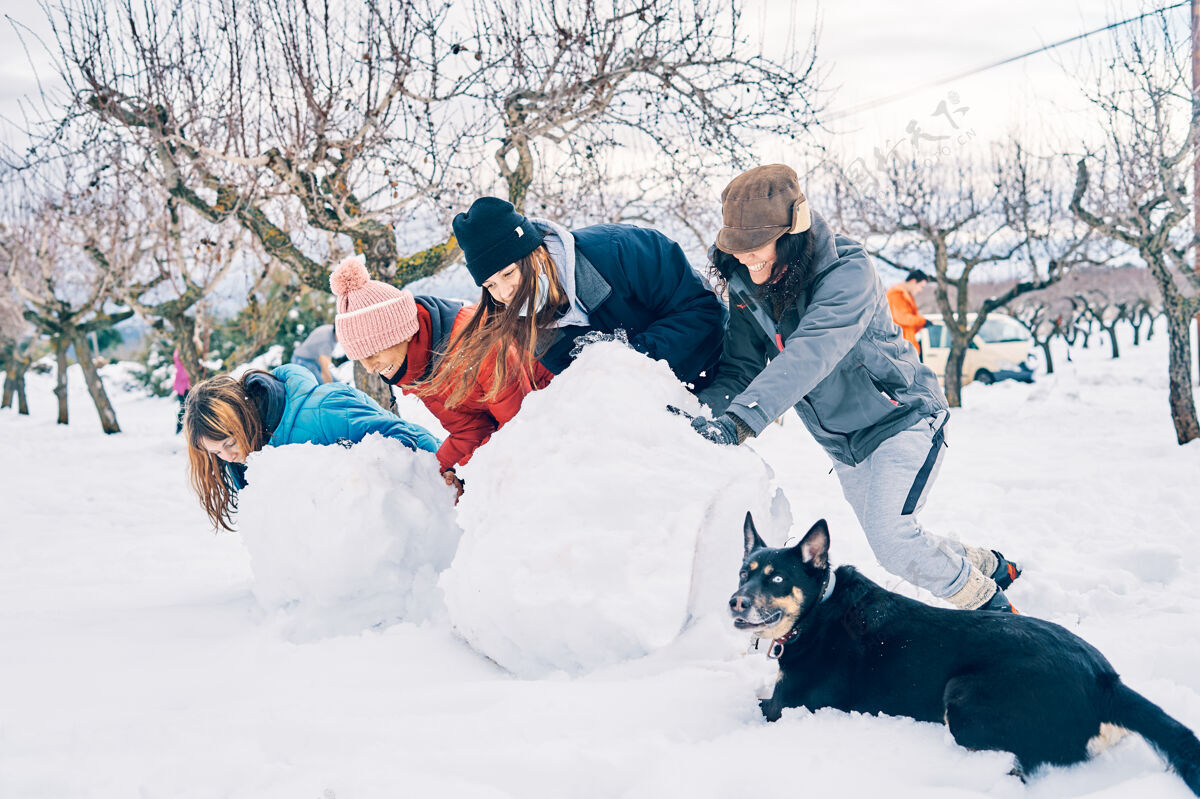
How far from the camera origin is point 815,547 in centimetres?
217

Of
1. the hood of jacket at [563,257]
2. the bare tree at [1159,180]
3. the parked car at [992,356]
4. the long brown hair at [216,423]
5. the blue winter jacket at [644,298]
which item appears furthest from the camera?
the parked car at [992,356]

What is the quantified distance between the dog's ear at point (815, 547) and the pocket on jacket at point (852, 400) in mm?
538

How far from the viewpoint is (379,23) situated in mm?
6469

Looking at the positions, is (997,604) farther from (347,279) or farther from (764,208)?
(347,279)

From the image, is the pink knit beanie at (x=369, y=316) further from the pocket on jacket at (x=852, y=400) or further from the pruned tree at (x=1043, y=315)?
the pruned tree at (x=1043, y=315)

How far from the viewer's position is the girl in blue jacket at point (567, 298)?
2504 millimetres

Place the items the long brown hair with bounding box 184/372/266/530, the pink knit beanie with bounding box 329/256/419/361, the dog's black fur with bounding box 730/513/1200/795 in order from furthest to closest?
the long brown hair with bounding box 184/372/266/530 < the pink knit beanie with bounding box 329/256/419/361 < the dog's black fur with bounding box 730/513/1200/795

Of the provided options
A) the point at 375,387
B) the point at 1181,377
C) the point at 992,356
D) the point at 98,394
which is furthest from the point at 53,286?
the point at 992,356

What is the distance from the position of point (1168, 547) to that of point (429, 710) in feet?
14.0

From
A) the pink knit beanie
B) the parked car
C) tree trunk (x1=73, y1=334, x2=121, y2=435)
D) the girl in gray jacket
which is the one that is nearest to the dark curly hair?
the girl in gray jacket

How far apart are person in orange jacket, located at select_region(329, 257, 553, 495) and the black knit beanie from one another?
0.30 m

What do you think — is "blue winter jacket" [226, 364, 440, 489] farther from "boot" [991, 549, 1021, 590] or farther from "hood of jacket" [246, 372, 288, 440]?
"boot" [991, 549, 1021, 590]

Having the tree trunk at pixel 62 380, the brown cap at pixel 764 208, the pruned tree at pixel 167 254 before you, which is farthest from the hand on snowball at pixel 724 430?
the tree trunk at pixel 62 380

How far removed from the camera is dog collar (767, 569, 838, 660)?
2.16m
